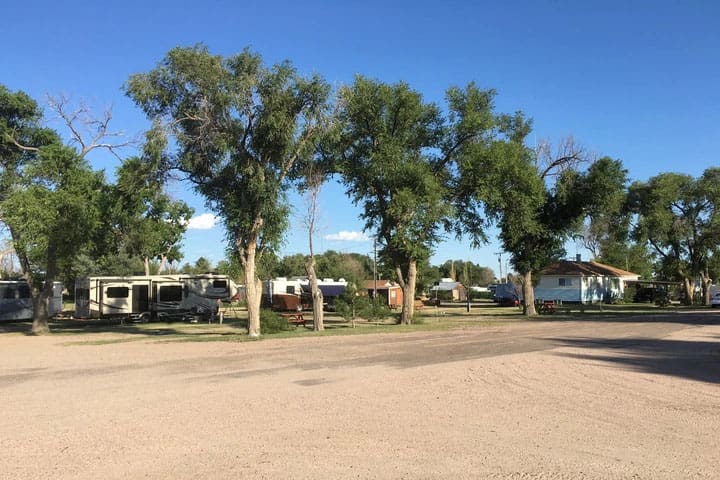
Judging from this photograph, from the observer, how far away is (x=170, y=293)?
38.0m

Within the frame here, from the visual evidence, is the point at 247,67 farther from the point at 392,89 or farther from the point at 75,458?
the point at 75,458

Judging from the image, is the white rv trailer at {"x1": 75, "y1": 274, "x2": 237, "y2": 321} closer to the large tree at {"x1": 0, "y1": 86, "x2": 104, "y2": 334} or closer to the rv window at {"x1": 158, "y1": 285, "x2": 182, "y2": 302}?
the rv window at {"x1": 158, "y1": 285, "x2": 182, "y2": 302}

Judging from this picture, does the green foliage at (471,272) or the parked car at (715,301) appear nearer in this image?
the parked car at (715,301)

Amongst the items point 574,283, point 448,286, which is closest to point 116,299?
point 574,283

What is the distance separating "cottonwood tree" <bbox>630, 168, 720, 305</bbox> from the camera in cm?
5319

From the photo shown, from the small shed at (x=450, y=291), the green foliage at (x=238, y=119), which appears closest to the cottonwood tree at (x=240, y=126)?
the green foliage at (x=238, y=119)

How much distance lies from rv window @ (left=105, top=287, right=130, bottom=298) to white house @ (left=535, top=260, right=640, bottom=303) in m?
40.3

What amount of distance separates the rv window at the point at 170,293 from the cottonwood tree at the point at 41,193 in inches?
308

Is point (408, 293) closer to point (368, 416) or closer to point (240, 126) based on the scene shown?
point (240, 126)

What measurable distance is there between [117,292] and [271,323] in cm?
1411

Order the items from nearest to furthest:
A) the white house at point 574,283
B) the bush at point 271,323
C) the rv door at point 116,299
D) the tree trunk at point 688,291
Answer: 1. the bush at point 271,323
2. the rv door at point 116,299
3. the tree trunk at point 688,291
4. the white house at point 574,283

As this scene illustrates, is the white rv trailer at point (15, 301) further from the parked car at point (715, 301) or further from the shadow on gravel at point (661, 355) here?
the parked car at point (715, 301)

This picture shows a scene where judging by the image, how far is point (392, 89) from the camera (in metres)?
32.2

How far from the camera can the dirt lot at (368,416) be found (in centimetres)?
638
